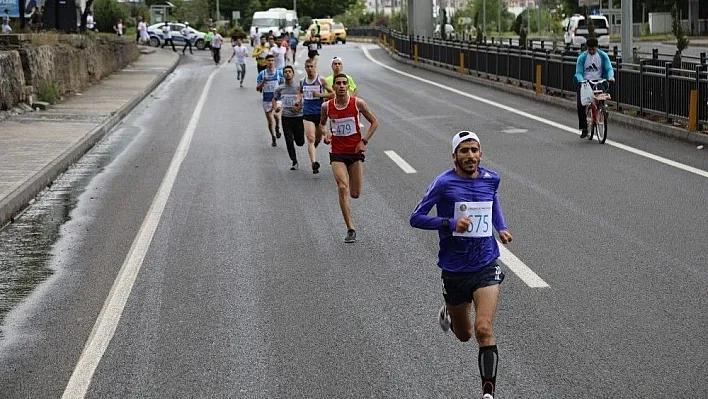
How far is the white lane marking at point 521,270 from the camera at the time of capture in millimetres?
9805

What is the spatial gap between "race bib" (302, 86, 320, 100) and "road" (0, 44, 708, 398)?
3.85 feet

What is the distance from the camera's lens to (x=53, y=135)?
75.5ft

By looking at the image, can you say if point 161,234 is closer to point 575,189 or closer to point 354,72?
point 575,189

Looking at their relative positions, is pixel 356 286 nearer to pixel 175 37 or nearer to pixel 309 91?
pixel 309 91

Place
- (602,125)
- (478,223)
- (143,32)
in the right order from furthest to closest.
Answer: (143,32)
(602,125)
(478,223)

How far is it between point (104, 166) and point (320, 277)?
10123 mm

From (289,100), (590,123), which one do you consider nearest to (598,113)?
(590,123)

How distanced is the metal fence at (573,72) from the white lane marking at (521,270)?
11.0m

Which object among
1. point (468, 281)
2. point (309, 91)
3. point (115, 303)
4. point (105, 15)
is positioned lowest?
point (115, 303)

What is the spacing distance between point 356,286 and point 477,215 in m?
3.23

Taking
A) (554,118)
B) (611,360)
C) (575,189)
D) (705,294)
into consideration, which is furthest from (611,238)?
(554,118)

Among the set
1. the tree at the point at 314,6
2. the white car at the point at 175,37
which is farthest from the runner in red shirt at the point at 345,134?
the tree at the point at 314,6

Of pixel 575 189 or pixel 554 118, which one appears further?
pixel 554 118

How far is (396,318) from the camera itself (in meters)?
8.73
